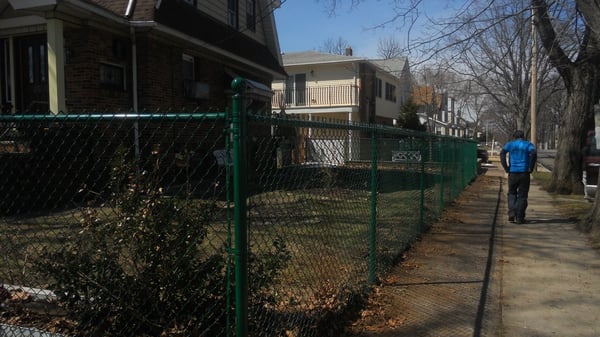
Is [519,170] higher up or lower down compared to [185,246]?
higher up

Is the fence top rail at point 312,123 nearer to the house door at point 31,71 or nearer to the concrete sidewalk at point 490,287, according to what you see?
the concrete sidewalk at point 490,287

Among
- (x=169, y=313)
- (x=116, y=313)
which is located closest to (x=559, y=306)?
(x=169, y=313)

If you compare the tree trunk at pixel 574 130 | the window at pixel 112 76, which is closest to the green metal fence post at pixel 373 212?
the window at pixel 112 76

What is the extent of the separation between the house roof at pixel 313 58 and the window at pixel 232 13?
456 inches

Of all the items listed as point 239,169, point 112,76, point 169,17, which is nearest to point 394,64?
point 169,17

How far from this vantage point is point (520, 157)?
8.69 meters

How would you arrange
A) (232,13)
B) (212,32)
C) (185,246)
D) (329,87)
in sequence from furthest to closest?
(329,87), (232,13), (212,32), (185,246)

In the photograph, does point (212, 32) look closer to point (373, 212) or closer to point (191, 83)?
point (191, 83)

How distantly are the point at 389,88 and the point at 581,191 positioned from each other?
22.7 metres

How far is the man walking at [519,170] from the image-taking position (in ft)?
28.3

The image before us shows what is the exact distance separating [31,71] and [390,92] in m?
28.0

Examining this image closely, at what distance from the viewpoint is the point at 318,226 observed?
4.66 metres

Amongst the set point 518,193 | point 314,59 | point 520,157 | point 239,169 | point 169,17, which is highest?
point 314,59

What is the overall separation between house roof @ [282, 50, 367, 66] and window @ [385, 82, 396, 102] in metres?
6.39
